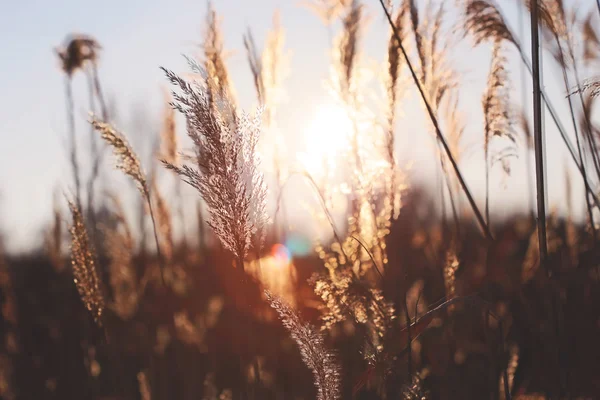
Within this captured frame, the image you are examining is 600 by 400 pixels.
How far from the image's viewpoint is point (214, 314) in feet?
16.4

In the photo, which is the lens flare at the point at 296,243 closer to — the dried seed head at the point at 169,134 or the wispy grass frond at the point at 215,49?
the dried seed head at the point at 169,134

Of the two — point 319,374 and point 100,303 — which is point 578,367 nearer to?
point 319,374

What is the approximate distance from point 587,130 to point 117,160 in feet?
6.33

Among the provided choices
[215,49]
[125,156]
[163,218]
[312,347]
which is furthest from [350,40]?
[312,347]

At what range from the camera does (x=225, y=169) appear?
1.74m

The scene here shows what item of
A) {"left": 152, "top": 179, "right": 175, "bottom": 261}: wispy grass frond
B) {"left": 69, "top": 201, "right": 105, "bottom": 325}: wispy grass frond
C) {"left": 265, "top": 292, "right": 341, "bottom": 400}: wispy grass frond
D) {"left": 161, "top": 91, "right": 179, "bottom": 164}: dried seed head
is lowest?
{"left": 265, "top": 292, "right": 341, "bottom": 400}: wispy grass frond

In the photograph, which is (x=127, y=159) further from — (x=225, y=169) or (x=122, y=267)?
(x=122, y=267)

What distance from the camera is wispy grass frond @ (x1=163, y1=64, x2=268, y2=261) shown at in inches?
68.3

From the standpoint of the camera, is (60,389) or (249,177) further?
(60,389)

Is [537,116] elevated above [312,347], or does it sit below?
above

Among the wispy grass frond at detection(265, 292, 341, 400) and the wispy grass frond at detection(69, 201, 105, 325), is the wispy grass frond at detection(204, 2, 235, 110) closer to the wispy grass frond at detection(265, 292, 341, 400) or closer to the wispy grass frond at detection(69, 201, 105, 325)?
the wispy grass frond at detection(69, 201, 105, 325)

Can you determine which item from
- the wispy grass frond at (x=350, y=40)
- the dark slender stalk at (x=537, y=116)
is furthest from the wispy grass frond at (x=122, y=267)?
the dark slender stalk at (x=537, y=116)

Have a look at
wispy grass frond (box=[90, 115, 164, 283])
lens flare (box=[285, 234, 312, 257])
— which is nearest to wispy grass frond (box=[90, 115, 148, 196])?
wispy grass frond (box=[90, 115, 164, 283])

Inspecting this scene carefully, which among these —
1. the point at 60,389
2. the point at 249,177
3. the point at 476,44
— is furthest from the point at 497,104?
the point at 60,389
